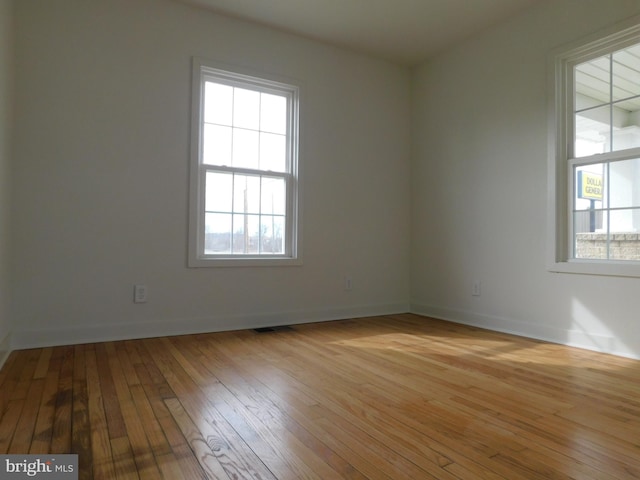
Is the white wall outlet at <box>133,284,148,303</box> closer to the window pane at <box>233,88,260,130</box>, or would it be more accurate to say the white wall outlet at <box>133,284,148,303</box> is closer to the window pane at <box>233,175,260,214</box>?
the window pane at <box>233,175,260,214</box>

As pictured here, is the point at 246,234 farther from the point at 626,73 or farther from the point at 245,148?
the point at 626,73

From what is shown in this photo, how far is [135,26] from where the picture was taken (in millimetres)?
3236

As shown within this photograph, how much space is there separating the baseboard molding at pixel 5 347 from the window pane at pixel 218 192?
5.24 ft

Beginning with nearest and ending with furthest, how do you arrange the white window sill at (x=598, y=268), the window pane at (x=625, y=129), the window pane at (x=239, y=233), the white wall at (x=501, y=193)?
1. the white window sill at (x=598, y=268)
2. the window pane at (x=625, y=129)
3. the white wall at (x=501, y=193)
4. the window pane at (x=239, y=233)

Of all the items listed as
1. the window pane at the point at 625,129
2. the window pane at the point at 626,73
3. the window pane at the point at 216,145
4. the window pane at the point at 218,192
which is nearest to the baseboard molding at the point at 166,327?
the window pane at the point at 218,192

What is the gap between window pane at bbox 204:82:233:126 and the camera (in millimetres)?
3582

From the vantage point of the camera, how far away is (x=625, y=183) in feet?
9.75

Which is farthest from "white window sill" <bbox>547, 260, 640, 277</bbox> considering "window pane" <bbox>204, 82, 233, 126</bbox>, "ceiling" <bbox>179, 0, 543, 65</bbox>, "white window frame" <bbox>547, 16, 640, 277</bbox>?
"window pane" <bbox>204, 82, 233, 126</bbox>

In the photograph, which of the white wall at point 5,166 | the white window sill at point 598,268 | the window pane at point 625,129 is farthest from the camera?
the window pane at point 625,129

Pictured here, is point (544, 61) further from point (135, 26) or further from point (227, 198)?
point (135, 26)

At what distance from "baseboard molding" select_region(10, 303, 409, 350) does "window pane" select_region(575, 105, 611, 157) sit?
2.32 meters

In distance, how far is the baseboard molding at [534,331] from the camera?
2926mm

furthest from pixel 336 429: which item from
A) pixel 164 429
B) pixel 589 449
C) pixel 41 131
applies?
pixel 41 131

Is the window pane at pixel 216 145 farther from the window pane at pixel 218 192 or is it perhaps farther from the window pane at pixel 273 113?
the window pane at pixel 273 113
